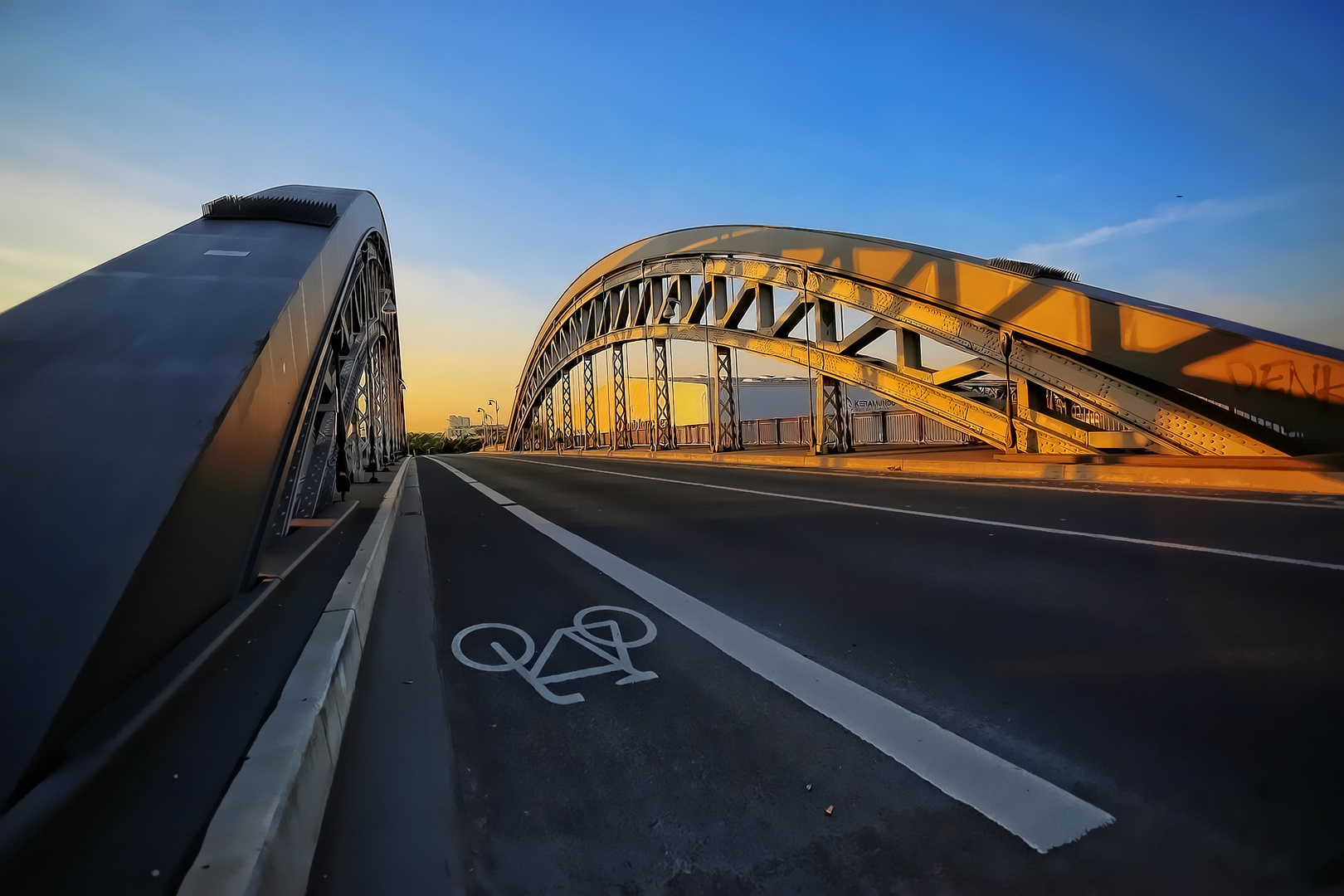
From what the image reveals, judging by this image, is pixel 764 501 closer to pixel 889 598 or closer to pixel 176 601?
pixel 889 598

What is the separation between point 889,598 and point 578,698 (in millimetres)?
2371

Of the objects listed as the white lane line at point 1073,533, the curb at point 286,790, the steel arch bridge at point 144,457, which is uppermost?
the steel arch bridge at point 144,457

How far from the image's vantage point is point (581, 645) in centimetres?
414

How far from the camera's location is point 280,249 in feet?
19.3

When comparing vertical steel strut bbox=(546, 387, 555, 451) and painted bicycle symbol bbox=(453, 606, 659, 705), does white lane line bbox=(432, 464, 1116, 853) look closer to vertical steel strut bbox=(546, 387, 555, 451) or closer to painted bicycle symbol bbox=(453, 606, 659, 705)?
painted bicycle symbol bbox=(453, 606, 659, 705)

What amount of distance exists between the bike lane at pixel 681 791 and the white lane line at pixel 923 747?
0.22 feet

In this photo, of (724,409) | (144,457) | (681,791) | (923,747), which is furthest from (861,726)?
(724,409)

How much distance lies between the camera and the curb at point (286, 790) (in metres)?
1.72

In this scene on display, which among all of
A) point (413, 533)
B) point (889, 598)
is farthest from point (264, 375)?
point (413, 533)

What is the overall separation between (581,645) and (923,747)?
2098mm

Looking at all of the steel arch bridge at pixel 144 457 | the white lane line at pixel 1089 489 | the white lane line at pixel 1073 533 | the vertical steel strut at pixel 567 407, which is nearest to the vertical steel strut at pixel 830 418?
the white lane line at pixel 1089 489

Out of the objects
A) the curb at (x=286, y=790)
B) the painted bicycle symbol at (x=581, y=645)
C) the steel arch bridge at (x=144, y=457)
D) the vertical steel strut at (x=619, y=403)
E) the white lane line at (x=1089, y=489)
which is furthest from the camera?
the vertical steel strut at (x=619, y=403)

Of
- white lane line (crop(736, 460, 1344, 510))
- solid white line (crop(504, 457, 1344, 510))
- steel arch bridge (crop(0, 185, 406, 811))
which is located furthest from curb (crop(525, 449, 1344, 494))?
steel arch bridge (crop(0, 185, 406, 811))

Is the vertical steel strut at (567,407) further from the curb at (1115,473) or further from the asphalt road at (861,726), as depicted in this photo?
the asphalt road at (861,726)
